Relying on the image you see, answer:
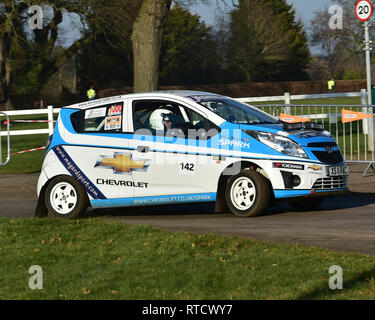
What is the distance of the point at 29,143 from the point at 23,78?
149 ft

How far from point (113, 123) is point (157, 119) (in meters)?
0.66

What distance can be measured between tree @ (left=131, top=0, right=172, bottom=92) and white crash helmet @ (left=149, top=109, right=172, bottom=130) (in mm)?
10111

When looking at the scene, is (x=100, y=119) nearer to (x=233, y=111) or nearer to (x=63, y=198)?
(x=63, y=198)

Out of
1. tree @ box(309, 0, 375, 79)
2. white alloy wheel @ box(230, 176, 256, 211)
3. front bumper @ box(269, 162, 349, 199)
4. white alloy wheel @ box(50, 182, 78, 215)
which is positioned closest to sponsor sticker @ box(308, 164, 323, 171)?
front bumper @ box(269, 162, 349, 199)

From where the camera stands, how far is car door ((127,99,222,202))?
1009cm

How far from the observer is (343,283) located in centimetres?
626

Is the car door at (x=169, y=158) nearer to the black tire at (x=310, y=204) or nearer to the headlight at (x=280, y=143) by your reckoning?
the headlight at (x=280, y=143)

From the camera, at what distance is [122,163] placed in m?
10.5

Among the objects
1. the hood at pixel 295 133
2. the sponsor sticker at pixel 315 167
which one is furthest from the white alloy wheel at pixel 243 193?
the sponsor sticker at pixel 315 167

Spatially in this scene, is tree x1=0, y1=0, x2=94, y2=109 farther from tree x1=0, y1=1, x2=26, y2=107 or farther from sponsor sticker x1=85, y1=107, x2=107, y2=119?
sponsor sticker x1=85, y1=107, x2=107, y2=119

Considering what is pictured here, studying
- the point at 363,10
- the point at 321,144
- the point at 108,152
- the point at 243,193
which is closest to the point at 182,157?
the point at 243,193

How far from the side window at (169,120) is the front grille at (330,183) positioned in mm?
1497

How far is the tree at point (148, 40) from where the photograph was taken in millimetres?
20141
